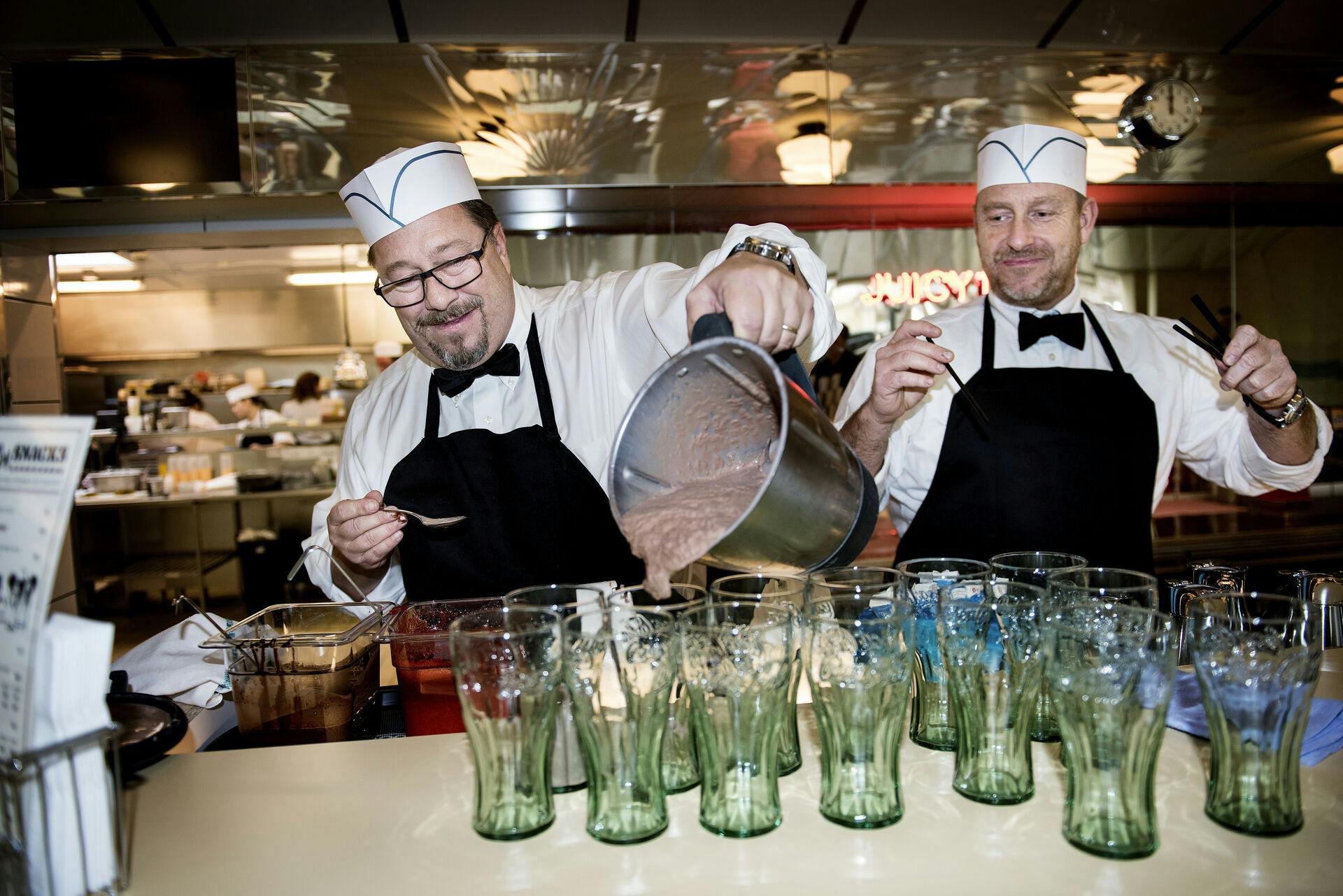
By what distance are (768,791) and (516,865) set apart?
0.88ft

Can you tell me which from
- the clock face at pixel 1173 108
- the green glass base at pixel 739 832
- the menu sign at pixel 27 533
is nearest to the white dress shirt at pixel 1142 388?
the green glass base at pixel 739 832

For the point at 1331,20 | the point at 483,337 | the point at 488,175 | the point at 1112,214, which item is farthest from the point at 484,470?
the point at 1331,20

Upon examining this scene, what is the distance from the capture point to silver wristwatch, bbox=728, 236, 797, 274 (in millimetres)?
1250

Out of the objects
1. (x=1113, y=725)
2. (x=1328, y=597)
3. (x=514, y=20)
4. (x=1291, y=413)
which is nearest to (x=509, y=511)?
(x=1113, y=725)

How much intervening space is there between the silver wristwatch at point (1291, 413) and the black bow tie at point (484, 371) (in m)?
1.65

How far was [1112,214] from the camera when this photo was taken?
4801mm

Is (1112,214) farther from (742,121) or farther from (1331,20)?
(742,121)

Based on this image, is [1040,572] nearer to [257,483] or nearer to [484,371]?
[484,371]

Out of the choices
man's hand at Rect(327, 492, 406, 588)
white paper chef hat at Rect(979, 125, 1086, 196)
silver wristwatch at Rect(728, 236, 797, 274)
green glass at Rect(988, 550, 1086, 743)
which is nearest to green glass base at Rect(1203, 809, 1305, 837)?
green glass at Rect(988, 550, 1086, 743)

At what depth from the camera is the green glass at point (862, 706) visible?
3.10ft

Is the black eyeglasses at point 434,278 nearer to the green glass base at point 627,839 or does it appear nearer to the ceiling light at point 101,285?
the green glass base at point 627,839

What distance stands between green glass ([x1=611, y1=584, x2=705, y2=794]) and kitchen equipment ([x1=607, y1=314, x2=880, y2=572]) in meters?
0.06

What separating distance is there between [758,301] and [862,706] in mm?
483

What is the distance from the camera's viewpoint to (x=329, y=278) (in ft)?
24.7
